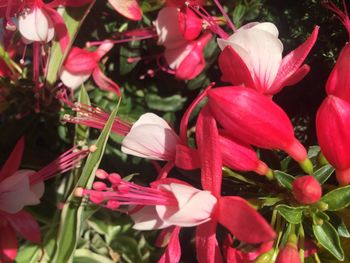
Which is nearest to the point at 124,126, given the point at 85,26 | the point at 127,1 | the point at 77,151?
the point at 77,151

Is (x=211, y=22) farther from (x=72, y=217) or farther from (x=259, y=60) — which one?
(x=72, y=217)

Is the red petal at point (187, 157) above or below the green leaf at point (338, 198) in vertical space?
above

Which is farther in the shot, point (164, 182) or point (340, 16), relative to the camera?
point (340, 16)

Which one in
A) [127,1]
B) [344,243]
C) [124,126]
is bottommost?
[344,243]

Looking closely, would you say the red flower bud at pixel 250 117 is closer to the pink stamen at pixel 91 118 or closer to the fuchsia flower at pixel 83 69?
the pink stamen at pixel 91 118

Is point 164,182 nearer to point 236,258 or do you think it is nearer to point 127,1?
point 236,258

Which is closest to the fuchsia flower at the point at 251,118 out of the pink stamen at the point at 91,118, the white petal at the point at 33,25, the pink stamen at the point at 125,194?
the pink stamen at the point at 125,194
